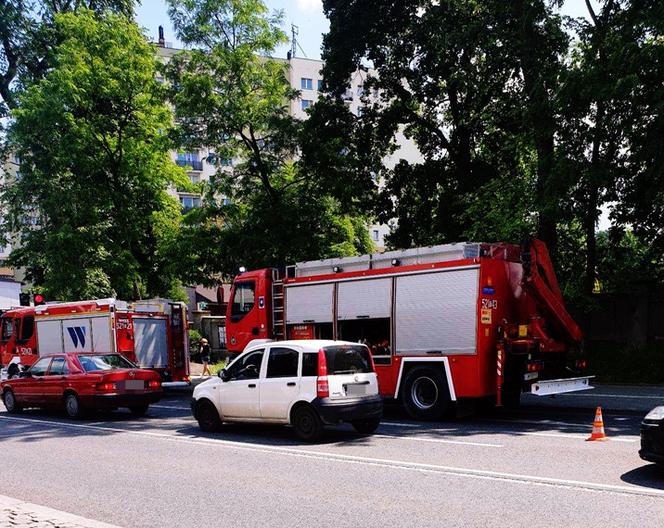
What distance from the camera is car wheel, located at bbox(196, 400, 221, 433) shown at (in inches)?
490

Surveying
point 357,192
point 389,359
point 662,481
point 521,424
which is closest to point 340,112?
point 357,192

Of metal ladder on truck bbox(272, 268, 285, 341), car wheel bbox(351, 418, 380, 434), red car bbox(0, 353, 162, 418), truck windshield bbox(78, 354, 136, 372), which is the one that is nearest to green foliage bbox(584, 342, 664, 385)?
metal ladder on truck bbox(272, 268, 285, 341)

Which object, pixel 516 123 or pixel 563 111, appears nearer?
pixel 563 111

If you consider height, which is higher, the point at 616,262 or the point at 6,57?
the point at 6,57

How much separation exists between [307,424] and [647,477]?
502cm

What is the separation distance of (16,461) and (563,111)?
49.8 ft

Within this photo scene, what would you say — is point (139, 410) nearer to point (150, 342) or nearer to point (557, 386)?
point (150, 342)

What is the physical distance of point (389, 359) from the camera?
14531 millimetres

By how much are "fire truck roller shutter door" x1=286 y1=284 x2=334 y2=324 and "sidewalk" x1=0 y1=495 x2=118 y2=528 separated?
9.59 meters

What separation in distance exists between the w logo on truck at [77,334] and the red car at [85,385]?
4.25 metres

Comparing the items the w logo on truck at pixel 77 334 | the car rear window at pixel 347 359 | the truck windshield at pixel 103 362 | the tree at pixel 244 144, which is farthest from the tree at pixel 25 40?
the car rear window at pixel 347 359

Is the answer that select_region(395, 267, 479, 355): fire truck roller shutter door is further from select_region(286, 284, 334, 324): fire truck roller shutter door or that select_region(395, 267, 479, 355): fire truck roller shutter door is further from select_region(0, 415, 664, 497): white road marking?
select_region(0, 415, 664, 497): white road marking

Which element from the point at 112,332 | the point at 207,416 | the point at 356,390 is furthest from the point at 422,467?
the point at 112,332

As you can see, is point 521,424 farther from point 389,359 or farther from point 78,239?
point 78,239
